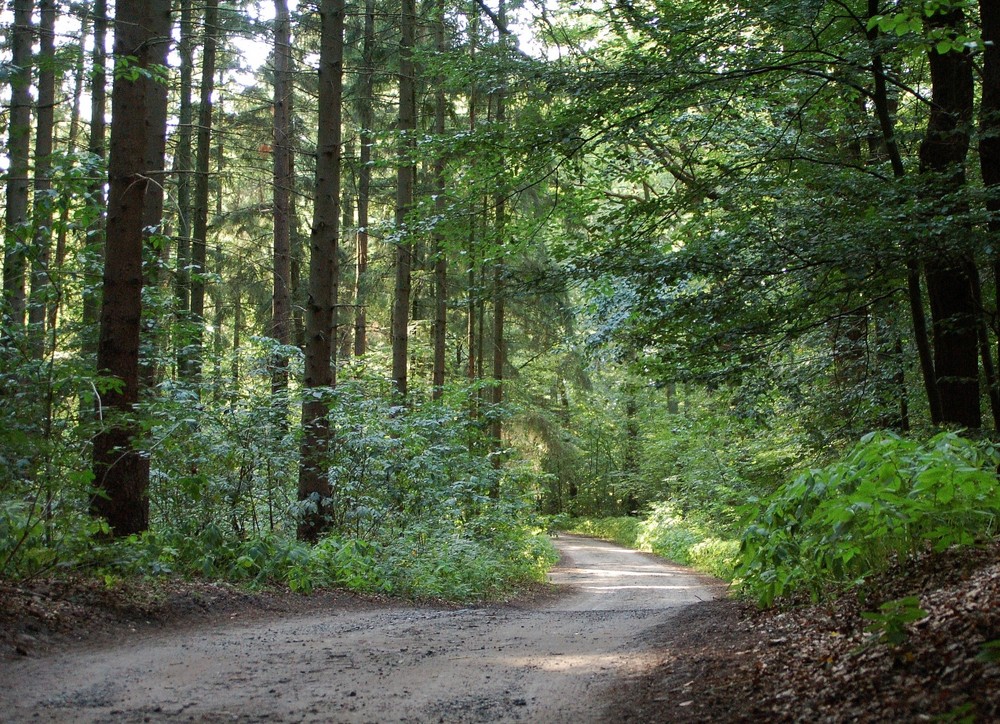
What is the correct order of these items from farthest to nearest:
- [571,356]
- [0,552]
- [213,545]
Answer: [571,356] < [213,545] < [0,552]

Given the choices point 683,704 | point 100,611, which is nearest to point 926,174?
point 683,704

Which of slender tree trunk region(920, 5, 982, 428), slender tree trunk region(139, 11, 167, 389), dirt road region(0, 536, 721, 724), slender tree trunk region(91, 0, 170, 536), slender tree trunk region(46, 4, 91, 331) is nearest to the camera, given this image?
dirt road region(0, 536, 721, 724)

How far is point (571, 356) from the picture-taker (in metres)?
25.5

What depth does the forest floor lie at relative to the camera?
3.62 m

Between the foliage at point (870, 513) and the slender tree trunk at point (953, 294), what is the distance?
2.62 metres

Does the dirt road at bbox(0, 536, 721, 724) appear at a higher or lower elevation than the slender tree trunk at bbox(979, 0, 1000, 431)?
lower

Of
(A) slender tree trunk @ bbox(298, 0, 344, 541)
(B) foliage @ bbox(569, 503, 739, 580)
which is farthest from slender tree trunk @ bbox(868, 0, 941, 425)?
(A) slender tree trunk @ bbox(298, 0, 344, 541)

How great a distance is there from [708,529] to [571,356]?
6.84 m

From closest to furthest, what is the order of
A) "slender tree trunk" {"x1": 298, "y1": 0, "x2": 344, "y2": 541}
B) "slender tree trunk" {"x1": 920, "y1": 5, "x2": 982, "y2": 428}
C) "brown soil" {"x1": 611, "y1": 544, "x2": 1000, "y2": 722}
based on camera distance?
"brown soil" {"x1": 611, "y1": 544, "x2": 1000, "y2": 722}
"slender tree trunk" {"x1": 920, "y1": 5, "x2": 982, "y2": 428}
"slender tree trunk" {"x1": 298, "y1": 0, "x2": 344, "y2": 541}

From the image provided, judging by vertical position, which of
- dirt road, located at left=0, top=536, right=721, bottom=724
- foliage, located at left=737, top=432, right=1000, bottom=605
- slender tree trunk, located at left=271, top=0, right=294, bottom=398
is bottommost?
dirt road, located at left=0, top=536, right=721, bottom=724

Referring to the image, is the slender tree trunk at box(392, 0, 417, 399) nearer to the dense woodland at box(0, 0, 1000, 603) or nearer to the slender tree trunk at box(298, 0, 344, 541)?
the dense woodland at box(0, 0, 1000, 603)

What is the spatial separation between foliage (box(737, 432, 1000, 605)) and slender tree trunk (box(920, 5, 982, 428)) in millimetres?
2623

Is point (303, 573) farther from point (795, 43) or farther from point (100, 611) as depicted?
point (795, 43)

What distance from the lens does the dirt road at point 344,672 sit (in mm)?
4305
